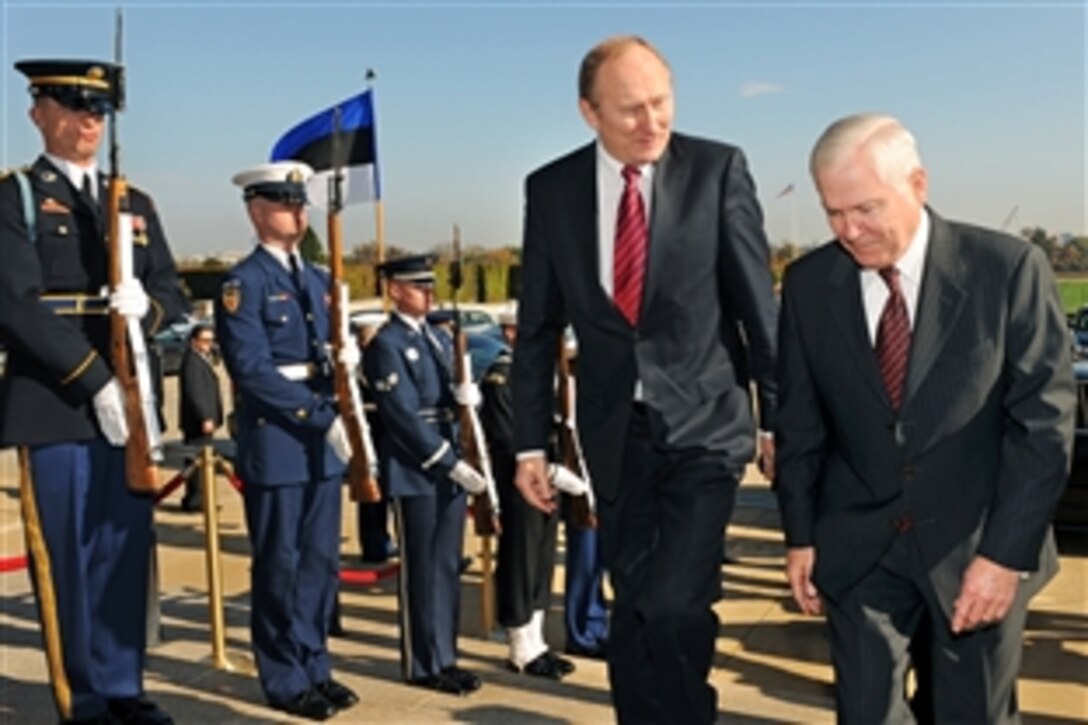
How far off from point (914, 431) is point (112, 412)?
9.07ft

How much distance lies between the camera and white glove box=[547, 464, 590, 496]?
5441mm

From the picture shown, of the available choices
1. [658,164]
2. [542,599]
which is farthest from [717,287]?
[542,599]

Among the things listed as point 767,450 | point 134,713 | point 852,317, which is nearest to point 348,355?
point 134,713

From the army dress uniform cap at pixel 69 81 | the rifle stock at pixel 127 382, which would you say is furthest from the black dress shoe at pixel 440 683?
the army dress uniform cap at pixel 69 81

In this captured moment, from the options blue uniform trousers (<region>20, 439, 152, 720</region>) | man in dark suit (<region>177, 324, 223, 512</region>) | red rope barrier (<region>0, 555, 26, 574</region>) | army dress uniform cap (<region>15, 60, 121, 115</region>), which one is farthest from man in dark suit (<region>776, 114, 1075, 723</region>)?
man in dark suit (<region>177, 324, 223, 512</region>)

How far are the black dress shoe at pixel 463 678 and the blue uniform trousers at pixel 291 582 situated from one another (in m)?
0.50

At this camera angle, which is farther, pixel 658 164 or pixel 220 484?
pixel 220 484

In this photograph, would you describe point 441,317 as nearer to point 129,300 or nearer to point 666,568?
point 129,300

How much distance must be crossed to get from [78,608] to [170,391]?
22.4m

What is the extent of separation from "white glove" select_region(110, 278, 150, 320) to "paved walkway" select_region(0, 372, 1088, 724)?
1635 millimetres

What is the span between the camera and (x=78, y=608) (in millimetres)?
4359

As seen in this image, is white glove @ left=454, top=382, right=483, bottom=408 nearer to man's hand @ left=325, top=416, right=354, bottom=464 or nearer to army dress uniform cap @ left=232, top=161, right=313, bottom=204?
man's hand @ left=325, top=416, right=354, bottom=464

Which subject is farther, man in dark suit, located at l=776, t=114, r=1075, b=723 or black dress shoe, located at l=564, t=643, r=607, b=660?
black dress shoe, located at l=564, t=643, r=607, b=660

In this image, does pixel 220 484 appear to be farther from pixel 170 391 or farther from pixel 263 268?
pixel 170 391
